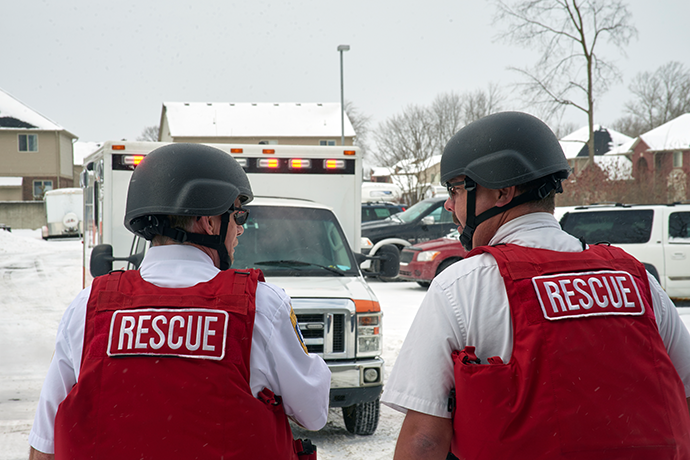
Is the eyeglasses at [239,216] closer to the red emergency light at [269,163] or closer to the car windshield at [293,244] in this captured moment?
the car windshield at [293,244]

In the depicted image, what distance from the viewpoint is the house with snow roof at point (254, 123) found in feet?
165

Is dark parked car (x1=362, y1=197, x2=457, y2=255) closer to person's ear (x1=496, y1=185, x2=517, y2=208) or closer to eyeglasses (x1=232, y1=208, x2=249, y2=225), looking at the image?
eyeglasses (x1=232, y1=208, x2=249, y2=225)

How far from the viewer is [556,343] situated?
158cm

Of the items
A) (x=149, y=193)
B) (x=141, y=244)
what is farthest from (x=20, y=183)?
(x=149, y=193)

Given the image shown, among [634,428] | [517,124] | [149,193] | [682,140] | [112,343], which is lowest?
[634,428]

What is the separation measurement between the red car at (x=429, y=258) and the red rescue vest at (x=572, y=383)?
37.0 ft

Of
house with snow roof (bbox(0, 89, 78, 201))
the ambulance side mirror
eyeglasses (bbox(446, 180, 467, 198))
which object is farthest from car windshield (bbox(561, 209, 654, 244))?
house with snow roof (bbox(0, 89, 78, 201))

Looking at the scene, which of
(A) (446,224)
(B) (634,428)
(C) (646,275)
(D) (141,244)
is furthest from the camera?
(A) (446,224)

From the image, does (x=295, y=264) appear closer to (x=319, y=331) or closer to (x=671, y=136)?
(x=319, y=331)

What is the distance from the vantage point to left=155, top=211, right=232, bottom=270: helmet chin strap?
6.60 feet

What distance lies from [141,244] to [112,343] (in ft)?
14.6

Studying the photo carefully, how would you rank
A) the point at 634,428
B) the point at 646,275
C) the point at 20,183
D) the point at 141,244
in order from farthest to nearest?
1. the point at 20,183
2. the point at 141,244
3. the point at 646,275
4. the point at 634,428

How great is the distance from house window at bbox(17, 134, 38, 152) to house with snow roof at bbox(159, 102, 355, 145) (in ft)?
33.4

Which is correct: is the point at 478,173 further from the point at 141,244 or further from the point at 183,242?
the point at 141,244
